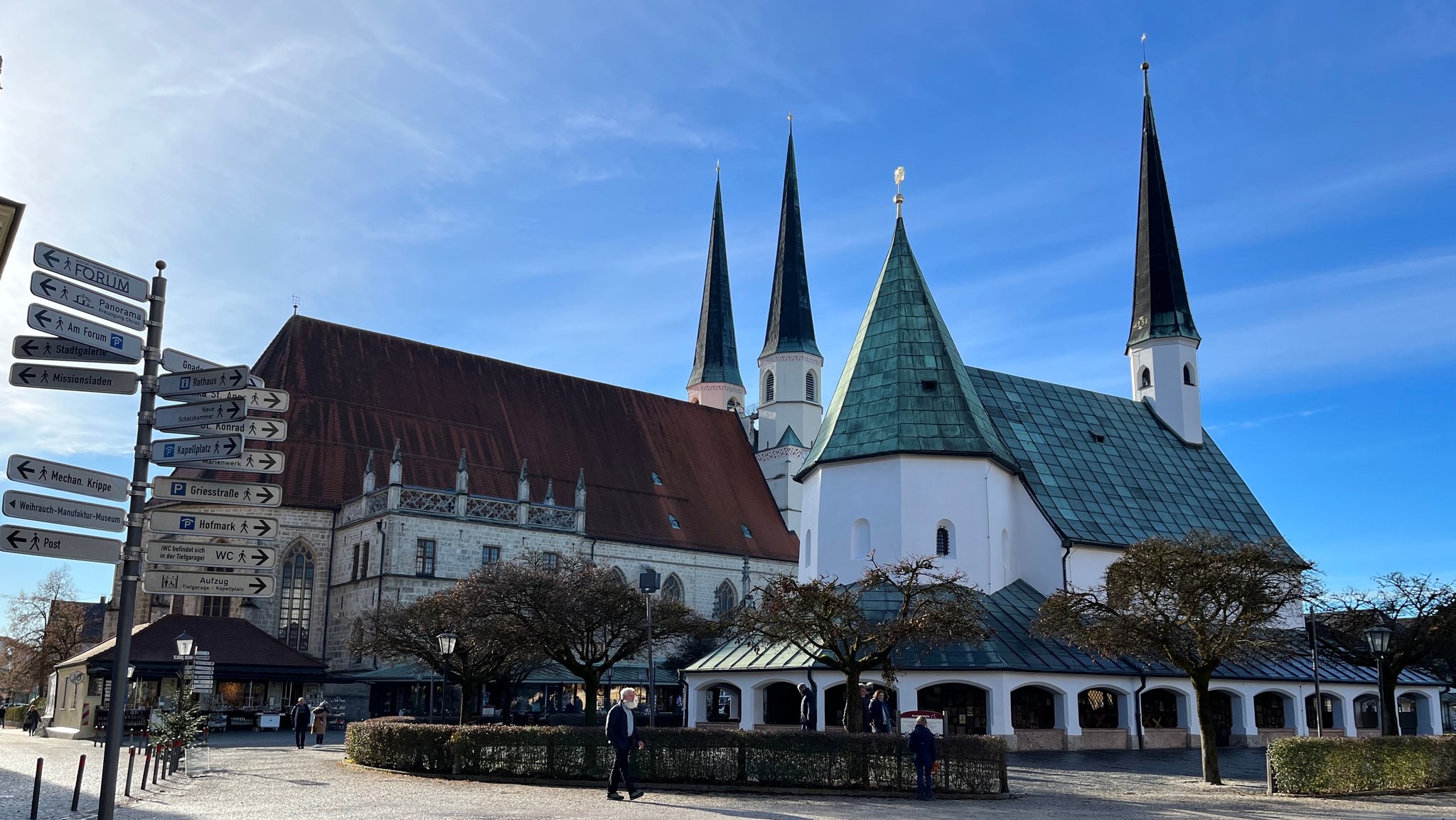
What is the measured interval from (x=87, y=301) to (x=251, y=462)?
4.99ft

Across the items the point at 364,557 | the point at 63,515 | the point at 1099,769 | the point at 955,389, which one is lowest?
the point at 1099,769

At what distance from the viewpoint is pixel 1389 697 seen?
27.2 m

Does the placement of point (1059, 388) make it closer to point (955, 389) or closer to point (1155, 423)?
point (1155, 423)

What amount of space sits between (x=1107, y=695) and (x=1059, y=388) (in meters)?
13.5

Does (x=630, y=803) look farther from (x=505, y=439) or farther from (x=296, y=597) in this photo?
(x=505, y=439)

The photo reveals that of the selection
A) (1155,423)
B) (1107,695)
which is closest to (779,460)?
(1155,423)

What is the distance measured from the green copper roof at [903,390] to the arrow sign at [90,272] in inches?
1049

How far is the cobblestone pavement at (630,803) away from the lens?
14.4 meters

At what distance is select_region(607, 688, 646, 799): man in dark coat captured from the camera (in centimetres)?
1581

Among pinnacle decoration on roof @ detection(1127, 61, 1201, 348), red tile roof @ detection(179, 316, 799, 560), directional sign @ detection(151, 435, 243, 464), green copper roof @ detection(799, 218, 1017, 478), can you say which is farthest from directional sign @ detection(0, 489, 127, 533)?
pinnacle decoration on roof @ detection(1127, 61, 1201, 348)

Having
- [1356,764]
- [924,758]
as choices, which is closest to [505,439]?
[924,758]

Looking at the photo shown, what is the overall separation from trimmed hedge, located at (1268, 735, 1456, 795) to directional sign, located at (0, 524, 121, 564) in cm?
1737

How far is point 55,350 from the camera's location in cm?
785

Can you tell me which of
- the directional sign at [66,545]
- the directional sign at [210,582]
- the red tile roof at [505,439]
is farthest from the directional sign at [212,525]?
the red tile roof at [505,439]
